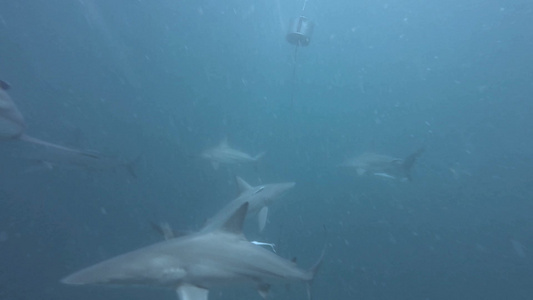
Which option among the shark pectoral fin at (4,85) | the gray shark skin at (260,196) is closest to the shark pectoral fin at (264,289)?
the gray shark skin at (260,196)

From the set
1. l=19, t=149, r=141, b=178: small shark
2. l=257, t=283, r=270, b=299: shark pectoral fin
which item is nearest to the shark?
l=19, t=149, r=141, b=178: small shark

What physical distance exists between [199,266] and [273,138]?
1126 inches

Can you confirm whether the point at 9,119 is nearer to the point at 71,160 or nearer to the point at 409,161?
the point at 71,160

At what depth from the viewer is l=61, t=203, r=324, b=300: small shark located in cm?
322

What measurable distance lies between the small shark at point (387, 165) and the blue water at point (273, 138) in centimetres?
258

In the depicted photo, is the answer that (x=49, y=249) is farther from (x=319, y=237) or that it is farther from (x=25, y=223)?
(x=319, y=237)

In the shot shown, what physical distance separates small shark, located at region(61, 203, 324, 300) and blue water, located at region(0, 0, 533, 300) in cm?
45

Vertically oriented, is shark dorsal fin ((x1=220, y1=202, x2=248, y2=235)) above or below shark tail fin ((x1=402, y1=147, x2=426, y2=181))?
above

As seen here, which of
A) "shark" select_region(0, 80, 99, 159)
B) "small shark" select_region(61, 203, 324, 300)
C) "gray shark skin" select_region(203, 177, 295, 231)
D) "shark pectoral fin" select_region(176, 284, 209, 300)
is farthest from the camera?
"gray shark skin" select_region(203, 177, 295, 231)

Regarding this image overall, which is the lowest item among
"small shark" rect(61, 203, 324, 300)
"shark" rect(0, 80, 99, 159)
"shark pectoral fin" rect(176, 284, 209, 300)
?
"shark pectoral fin" rect(176, 284, 209, 300)

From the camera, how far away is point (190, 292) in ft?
12.3

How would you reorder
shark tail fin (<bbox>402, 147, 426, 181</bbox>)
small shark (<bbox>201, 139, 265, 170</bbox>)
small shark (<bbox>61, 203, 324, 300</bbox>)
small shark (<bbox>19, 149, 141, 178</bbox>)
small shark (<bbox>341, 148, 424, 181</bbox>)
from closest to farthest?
small shark (<bbox>61, 203, 324, 300</bbox>), small shark (<bbox>19, 149, 141, 178</bbox>), shark tail fin (<bbox>402, 147, 426, 181</bbox>), small shark (<bbox>341, 148, 424, 181</bbox>), small shark (<bbox>201, 139, 265, 170</bbox>)

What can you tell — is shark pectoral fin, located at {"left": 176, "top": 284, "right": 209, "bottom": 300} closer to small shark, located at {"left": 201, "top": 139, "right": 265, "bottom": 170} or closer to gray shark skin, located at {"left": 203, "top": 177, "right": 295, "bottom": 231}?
gray shark skin, located at {"left": 203, "top": 177, "right": 295, "bottom": 231}

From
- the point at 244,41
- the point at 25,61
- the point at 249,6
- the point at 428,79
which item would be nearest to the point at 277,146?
the point at 244,41
